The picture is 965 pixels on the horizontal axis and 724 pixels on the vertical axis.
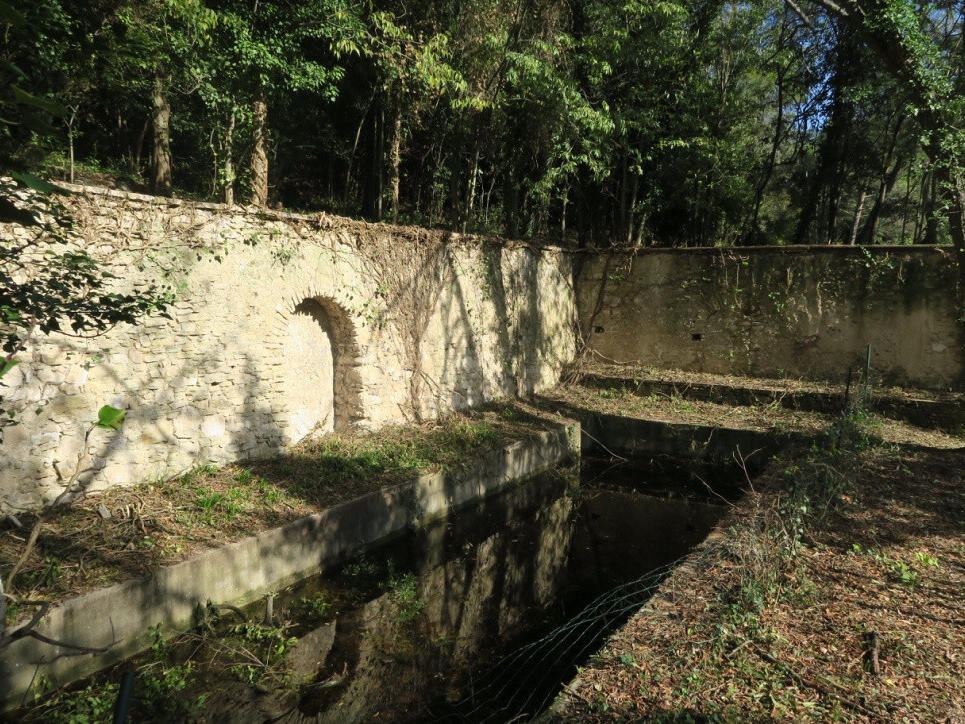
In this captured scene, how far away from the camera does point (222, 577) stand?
5.07 meters

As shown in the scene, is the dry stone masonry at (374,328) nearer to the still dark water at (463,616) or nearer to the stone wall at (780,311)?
the stone wall at (780,311)

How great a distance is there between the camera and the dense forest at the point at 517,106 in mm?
8695

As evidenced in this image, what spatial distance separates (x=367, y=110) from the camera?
14422 millimetres

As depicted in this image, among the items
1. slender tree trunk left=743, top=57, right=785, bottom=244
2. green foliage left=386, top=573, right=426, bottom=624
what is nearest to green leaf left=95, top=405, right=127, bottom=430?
green foliage left=386, top=573, right=426, bottom=624

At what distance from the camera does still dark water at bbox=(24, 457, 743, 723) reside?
14.1 ft

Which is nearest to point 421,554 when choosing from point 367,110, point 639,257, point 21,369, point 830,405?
point 21,369

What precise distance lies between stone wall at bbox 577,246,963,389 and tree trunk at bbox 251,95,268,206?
6.60m

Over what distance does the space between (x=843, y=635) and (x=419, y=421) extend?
6.30 metres

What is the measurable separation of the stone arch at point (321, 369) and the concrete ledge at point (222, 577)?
1.68 meters

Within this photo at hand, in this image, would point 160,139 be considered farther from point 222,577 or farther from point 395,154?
point 222,577

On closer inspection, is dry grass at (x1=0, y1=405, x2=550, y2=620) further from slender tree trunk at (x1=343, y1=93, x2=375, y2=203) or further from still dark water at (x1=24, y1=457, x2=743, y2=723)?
slender tree trunk at (x1=343, y1=93, x2=375, y2=203)

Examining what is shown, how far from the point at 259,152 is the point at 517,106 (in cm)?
483

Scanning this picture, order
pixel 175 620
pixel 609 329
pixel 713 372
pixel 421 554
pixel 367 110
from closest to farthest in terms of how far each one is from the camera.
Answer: pixel 175 620 < pixel 421 554 < pixel 713 372 < pixel 609 329 < pixel 367 110

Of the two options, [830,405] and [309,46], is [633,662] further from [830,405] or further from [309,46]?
[309,46]
